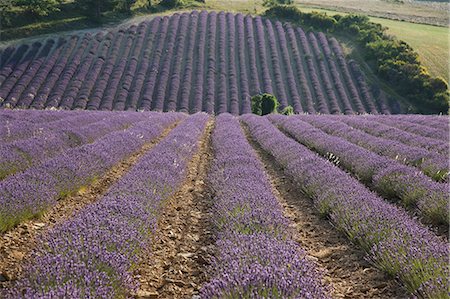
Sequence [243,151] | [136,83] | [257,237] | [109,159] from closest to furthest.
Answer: [257,237] → [109,159] → [243,151] → [136,83]

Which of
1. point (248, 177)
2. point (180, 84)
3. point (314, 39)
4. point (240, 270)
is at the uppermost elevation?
point (240, 270)

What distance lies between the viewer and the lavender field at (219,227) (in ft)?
9.64

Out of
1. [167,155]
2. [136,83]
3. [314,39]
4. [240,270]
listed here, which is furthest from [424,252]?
[314,39]

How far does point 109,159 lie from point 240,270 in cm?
555

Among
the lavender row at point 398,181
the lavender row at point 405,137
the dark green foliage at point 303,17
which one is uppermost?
the lavender row at point 398,181

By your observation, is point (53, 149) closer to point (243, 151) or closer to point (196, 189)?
point (196, 189)

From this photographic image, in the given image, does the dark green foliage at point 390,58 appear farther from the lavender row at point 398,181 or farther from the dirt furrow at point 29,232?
the dirt furrow at point 29,232

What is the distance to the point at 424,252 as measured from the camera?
3445 millimetres

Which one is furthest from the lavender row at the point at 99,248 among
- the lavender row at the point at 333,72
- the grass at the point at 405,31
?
the grass at the point at 405,31

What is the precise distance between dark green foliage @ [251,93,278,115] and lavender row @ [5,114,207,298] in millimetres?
23286

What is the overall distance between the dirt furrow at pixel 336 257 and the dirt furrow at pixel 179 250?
1224 millimetres

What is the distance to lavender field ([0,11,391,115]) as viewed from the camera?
32562 mm

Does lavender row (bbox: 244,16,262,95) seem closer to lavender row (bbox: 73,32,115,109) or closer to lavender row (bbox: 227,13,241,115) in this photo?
lavender row (bbox: 227,13,241,115)

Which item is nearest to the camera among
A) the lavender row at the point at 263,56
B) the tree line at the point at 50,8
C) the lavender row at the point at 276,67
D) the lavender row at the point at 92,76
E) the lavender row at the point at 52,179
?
the lavender row at the point at 52,179
